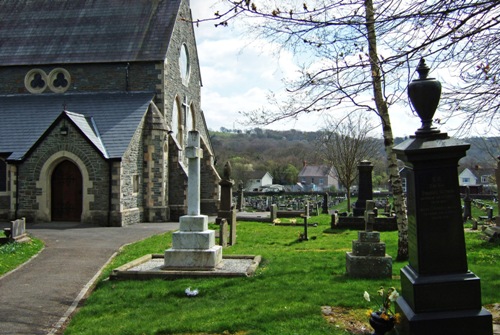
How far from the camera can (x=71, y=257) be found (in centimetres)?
1144

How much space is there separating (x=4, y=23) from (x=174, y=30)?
9.89 meters

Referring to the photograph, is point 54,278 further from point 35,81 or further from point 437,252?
point 35,81

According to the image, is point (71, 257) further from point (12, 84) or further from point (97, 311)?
point (12, 84)

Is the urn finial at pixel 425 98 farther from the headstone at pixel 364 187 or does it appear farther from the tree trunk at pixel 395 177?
the headstone at pixel 364 187

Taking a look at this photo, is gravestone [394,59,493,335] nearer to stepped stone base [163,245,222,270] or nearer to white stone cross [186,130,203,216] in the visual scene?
stepped stone base [163,245,222,270]

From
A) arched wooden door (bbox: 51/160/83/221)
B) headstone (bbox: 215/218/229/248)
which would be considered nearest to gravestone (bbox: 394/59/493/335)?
headstone (bbox: 215/218/229/248)

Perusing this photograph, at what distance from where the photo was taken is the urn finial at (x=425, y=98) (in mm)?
5363

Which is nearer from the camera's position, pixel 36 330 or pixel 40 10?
pixel 36 330

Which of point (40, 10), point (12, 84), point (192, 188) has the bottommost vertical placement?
point (192, 188)

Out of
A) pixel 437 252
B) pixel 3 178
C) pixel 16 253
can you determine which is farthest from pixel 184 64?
pixel 437 252

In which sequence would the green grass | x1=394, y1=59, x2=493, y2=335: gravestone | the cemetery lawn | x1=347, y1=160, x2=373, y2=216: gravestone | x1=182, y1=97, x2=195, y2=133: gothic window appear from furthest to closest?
x1=182, y1=97, x2=195, y2=133: gothic window → x1=347, y1=160, x2=373, y2=216: gravestone → the green grass → the cemetery lawn → x1=394, y1=59, x2=493, y2=335: gravestone

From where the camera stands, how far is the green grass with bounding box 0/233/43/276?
412 inches

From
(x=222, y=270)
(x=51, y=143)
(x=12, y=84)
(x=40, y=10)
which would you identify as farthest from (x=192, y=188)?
(x=40, y=10)

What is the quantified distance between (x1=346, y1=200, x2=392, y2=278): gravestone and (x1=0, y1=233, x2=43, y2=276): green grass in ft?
24.7
